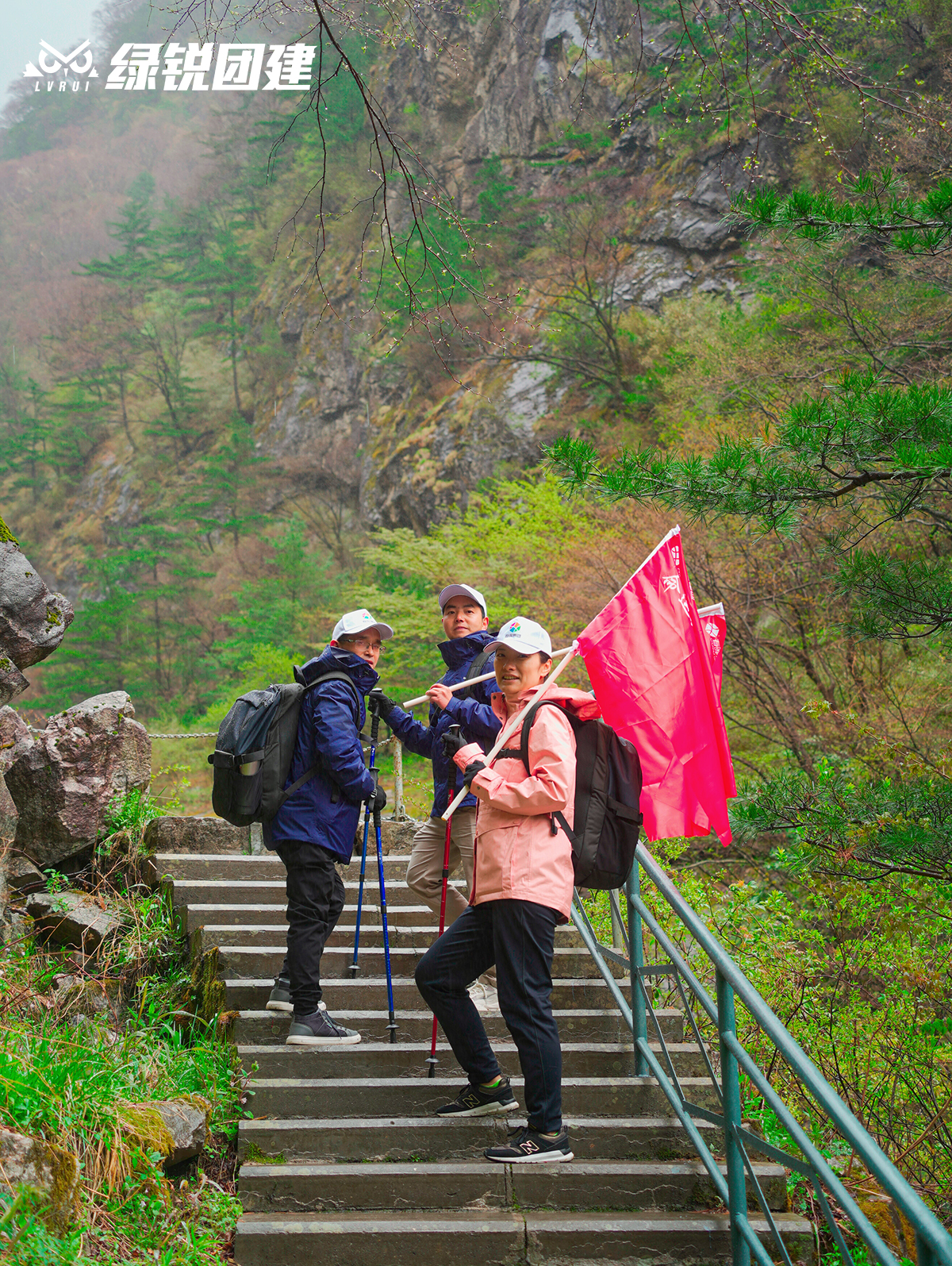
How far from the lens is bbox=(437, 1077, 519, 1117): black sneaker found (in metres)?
3.63

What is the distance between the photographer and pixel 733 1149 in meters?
3.12

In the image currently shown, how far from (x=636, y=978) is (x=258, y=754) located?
76.8 inches

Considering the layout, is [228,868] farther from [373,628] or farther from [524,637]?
[524,637]

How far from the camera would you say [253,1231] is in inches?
126

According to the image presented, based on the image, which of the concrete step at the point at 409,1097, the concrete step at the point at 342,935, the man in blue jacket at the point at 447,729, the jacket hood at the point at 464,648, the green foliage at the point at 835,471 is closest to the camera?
the concrete step at the point at 409,1097

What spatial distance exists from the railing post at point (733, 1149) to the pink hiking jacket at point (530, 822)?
68 centimetres

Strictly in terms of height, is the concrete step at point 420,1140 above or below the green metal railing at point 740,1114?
below

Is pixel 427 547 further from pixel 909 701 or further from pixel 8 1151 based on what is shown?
pixel 8 1151

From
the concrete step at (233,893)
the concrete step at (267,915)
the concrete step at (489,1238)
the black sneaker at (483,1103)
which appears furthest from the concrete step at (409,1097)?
the concrete step at (233,893)

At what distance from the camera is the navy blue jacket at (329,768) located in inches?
160

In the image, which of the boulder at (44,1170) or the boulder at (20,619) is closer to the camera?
the boulder at (44,1170)

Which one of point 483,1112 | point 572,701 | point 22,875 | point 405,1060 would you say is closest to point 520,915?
point 572,701

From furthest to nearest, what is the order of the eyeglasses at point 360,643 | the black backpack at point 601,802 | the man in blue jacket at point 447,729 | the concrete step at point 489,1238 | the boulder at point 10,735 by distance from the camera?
the boulder at point 10,735
the eyeglasses at point 360,643
the man in blue jacket at point 447,729
the black backpack at point 601,802
the concrete step at point 489,1238

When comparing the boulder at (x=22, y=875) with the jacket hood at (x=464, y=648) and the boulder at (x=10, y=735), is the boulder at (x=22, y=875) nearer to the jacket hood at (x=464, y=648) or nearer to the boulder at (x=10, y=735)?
the boulder at (x=10, y=735)
